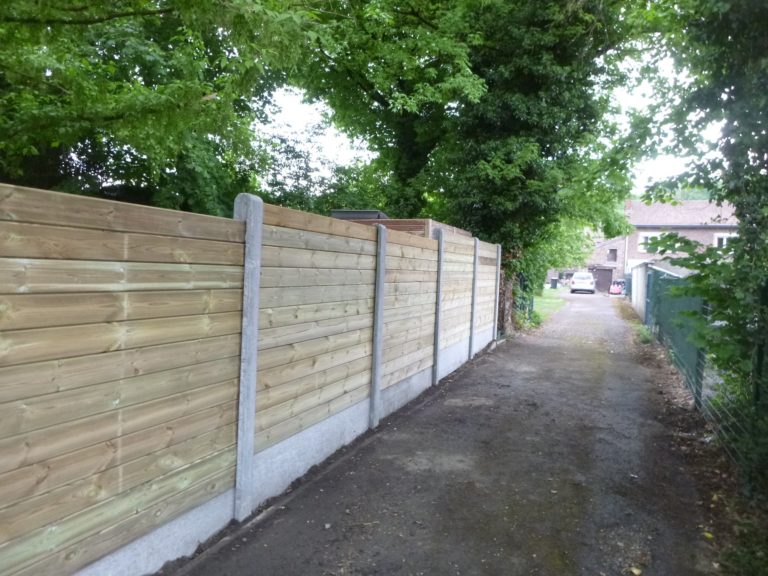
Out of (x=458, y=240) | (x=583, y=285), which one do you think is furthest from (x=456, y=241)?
(x=583, y=285)

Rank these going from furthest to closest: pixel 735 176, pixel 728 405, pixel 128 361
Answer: pixel 728 405 < pixel 735 176 < pixel 128 361

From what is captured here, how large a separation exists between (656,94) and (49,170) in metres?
11.9

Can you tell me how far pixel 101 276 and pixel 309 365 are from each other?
207 centimetres

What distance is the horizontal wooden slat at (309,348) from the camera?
12.0ft

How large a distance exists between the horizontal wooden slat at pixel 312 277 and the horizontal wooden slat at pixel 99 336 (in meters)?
0.52

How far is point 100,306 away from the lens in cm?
234

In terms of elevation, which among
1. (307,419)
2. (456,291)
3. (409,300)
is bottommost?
(307,419)

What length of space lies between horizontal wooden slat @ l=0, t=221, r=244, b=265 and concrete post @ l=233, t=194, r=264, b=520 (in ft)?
0.77

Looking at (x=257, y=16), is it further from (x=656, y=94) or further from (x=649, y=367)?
(x=649, y=367)

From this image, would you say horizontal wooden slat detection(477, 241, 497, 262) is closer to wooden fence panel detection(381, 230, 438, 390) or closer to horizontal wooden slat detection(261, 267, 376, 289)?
wooden fence panel detection(381, 230, 438, 390)

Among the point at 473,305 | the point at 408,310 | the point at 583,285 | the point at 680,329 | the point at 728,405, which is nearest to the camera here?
the point at 728,405

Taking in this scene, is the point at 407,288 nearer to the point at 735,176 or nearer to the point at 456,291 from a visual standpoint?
the point at 456,291

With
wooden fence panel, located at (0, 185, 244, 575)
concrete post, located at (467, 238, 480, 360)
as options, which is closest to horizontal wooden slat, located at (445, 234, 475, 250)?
concrete post, located at (467, 238, 480, 360)

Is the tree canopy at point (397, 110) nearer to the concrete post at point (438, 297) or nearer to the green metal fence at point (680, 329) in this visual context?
the green metal fence at point (680, 329)
